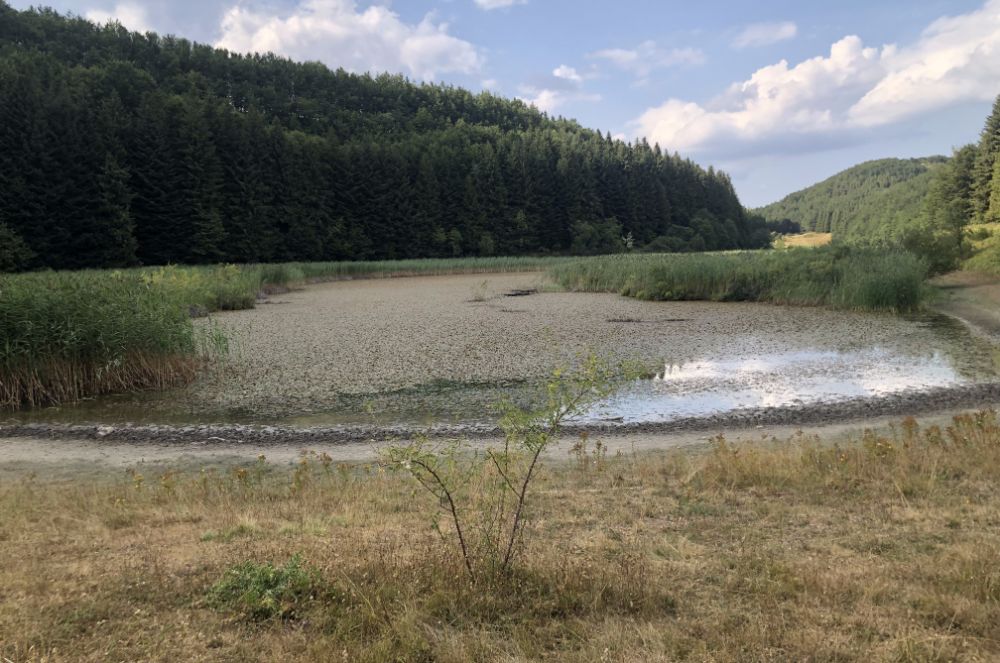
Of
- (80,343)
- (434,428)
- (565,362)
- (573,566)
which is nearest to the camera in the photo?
(573,566)

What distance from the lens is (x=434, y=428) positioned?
6.67 metres

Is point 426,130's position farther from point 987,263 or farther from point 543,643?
point 543,643

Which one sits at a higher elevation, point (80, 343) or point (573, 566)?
point (80, 343)

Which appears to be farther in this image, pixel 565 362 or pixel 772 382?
pixel 565 362

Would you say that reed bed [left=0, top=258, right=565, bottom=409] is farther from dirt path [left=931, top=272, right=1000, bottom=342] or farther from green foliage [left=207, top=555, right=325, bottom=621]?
Result: dirt path [left=931, top=272, right=1000, bottom=342]

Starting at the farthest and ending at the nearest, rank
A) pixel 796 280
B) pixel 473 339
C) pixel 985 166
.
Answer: pixel 985 166 < pixel 796 280 < pixel 473 339

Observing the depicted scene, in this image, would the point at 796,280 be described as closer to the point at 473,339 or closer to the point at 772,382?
the point at 473,339

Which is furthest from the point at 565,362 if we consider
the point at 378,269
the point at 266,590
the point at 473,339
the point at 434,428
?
the point at 378,269

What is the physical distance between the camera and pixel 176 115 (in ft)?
144

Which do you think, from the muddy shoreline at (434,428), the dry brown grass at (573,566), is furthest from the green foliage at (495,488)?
the muddy shoreline at (434,428)

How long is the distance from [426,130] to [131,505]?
272 feet

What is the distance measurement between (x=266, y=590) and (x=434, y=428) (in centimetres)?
392

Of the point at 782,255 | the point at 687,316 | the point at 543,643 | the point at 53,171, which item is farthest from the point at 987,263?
the point at 53,171

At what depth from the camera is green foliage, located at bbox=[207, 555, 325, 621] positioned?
2658mm
